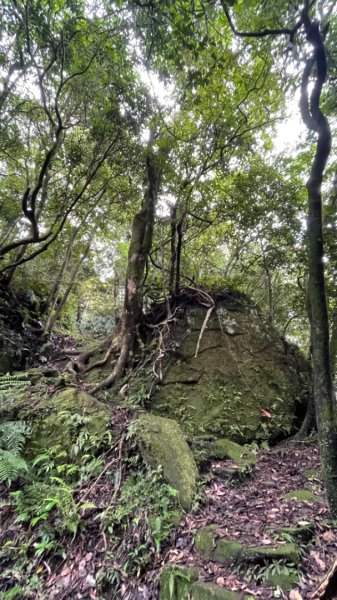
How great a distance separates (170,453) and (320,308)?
8.38 ft

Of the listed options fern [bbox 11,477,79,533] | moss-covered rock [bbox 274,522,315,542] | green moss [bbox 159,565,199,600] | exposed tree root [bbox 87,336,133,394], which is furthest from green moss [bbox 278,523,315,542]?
exposed tree root [bbox 87,336,133,394]

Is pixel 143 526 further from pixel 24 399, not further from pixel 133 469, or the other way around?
pixel 24 399

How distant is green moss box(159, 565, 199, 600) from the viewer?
226cm

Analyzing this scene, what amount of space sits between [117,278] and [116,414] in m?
12.2

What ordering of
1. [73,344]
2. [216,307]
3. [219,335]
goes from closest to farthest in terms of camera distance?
[219,335], [216,307], [73,344]

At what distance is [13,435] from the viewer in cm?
386

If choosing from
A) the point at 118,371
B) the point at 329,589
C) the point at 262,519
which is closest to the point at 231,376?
the point at 118,371

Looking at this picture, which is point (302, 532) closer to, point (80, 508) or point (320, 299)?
point (320, 299)

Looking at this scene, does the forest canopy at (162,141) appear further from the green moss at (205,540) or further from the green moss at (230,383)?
the green moss at (205,540)

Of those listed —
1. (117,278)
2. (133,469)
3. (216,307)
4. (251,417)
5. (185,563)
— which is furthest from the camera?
(117,278)

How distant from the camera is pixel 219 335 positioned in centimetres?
645

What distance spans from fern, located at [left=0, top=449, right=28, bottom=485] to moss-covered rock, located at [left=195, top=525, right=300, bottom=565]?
2.10 meters

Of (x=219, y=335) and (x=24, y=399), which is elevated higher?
(x=219, y=335)

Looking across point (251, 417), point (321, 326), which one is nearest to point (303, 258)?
point (251, 417)
